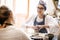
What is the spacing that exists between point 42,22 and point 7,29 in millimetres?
1239

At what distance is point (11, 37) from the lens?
1.27 metres

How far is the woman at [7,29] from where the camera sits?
1.26 meters

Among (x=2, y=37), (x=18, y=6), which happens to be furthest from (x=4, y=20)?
(x=18, y=6)

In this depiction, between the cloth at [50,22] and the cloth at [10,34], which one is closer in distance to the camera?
the cloth at [10,34]

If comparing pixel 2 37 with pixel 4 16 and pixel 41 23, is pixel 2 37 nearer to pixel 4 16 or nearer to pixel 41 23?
pixel 4 16

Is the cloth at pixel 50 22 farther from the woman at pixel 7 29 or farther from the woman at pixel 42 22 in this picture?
the woman at pixel 7 29

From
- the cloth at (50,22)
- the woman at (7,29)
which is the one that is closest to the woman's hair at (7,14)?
the woman at (7,29)

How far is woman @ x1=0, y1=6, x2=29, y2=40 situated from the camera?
1264 millimetres

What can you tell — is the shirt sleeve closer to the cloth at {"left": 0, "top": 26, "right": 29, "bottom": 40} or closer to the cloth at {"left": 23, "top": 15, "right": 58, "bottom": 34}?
the cloth at {"left": 23, "top": 15, "right": 58, "bottom": 34}

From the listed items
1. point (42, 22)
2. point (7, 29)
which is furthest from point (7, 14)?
point (42, 22)

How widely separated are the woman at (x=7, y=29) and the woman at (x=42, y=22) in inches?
38.2

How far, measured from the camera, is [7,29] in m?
1.27

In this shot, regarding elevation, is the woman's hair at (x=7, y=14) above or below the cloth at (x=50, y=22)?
above

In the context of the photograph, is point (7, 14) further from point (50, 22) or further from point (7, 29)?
point (50, 22)
